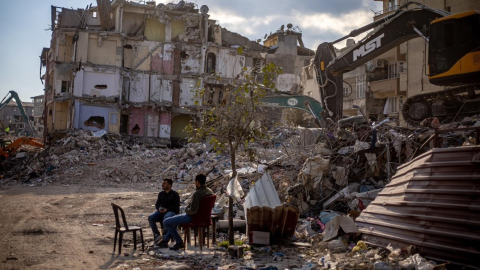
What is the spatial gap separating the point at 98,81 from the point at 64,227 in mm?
28670

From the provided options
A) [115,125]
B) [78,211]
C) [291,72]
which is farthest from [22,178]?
[291,72]

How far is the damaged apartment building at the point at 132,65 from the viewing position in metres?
36.7

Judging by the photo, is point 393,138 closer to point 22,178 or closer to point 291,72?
point 22,178

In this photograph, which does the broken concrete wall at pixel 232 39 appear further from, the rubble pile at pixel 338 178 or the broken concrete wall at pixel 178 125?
the rubble pile at pixel 338 178

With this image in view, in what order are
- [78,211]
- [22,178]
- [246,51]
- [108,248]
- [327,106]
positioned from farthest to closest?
[246,51]
[22,178]
[327,106]
[78,211]
[108,248]

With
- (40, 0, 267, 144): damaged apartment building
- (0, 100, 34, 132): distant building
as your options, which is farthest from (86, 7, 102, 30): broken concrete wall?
(0, 100, 34, 132): distant building

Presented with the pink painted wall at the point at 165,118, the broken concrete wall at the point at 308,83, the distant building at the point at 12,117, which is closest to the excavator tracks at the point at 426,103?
the pink painted wall at the point at 165,118

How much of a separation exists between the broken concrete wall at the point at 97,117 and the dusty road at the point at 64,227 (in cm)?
1860

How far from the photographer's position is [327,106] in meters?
13.9

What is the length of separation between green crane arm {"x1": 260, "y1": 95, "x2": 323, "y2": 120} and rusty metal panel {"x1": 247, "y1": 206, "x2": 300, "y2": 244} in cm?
776

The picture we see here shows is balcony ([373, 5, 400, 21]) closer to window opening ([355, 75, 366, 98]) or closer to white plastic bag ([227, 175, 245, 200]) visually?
window opening ([355, 75, 366, 98])

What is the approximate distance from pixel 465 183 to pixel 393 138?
540 cm

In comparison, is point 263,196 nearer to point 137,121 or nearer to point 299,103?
point 299,103

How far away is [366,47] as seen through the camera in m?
13.1
